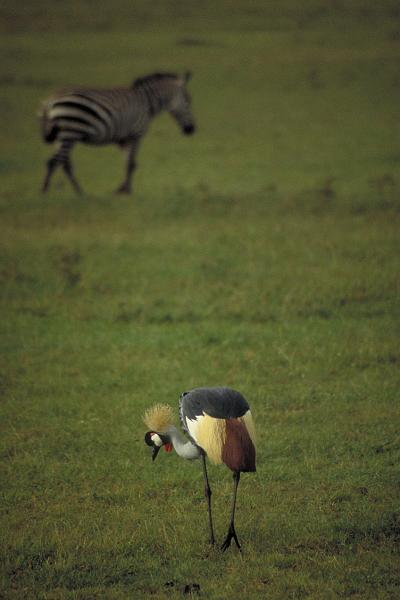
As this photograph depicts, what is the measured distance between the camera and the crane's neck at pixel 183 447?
193 inches

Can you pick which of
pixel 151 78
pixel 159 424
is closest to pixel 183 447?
pixel 159 424

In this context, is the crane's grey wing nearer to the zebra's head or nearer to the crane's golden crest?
the crane's golden crest

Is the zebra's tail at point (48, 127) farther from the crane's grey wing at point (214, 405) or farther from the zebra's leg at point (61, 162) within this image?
the crane's grey wing at point (214, 405)

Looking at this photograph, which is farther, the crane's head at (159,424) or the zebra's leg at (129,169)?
the zebra's leg at (129,169)

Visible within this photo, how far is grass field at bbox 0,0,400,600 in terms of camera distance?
4.89 metres

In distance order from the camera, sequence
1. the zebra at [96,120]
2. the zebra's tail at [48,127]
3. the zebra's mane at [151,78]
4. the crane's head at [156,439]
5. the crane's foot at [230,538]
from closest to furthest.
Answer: the crane's foot at [230,538] < the crane's head at [156,439] < the zebra at [96,120] < the zebra's tail at [48,127] < the zebra's mane at [151,78]

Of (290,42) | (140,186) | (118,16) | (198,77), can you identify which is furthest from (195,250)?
(118,16)

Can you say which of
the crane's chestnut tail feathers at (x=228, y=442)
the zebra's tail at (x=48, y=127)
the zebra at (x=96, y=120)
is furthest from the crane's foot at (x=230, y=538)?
the zebra's tail at (x=48, y=127)

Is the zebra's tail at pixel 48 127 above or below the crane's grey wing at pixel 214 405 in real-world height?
above

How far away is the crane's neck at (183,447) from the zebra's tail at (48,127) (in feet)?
34.4

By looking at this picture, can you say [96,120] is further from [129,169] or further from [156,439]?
[156,439]

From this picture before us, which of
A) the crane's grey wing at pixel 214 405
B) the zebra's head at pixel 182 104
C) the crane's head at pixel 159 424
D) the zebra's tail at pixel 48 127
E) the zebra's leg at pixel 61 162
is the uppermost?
the zebra's head at pixel 182 104

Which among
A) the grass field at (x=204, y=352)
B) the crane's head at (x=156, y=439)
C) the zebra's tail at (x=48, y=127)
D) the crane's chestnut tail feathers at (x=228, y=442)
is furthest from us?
the zebra's tail at (x=48, y=127)

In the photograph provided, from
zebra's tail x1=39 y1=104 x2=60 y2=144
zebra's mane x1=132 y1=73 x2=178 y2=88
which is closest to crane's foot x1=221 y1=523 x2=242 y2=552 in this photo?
zebra's tail x1=39 y1=104 x2=60 y2=144
